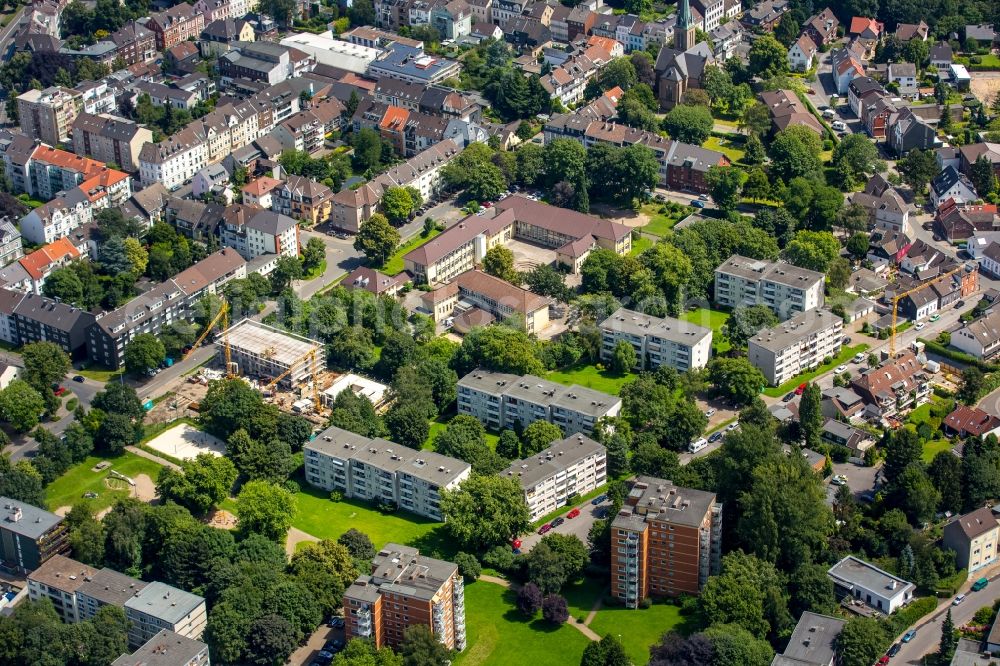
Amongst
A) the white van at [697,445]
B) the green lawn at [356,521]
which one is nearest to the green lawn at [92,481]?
the green lawn at [356,521]

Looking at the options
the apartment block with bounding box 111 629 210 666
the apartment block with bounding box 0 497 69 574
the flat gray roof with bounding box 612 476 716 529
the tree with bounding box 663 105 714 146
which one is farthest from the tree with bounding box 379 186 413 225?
the apartment block with bounding box 111 629 210 666

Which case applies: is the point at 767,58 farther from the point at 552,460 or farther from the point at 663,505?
the point at 663,505

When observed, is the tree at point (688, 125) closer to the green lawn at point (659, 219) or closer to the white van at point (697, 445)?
the green lawn at point (659, 219)

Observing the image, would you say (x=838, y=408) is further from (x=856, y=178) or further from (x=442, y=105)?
(x=442, y=105)

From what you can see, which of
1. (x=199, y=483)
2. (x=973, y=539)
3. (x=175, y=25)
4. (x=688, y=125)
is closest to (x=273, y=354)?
(x=199, y=483)

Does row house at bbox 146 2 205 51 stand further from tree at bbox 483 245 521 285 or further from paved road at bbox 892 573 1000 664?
paved road at bbox 892 573 1000 664

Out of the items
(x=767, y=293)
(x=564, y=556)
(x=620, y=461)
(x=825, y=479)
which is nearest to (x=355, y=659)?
(x=564, y=556)
